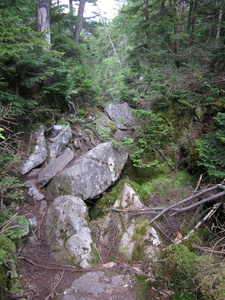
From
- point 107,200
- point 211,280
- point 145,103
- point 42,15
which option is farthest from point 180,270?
point 42,15

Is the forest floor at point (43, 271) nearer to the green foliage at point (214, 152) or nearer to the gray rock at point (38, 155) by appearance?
the gray rock at point (38, 155)

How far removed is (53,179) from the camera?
18.2ft

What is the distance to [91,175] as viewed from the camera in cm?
550

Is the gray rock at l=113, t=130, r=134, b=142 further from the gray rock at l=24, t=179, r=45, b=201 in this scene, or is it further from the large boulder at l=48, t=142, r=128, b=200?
the gray rock at l=24, t=179, r=45, b=201

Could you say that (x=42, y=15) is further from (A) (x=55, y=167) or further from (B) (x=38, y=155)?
(A) (x=55, y=167)

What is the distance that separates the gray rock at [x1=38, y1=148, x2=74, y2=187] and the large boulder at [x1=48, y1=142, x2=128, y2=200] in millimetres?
223

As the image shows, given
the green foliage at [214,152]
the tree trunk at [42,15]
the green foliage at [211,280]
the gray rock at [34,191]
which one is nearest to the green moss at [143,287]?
the green foliage at [211,280]

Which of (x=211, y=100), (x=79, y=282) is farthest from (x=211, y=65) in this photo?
(x=79, y=282)

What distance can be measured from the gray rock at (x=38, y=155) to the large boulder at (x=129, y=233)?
2.92m

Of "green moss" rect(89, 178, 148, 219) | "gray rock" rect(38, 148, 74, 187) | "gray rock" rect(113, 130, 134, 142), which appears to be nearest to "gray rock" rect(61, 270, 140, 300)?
"green moss" rect(89, 178, 148, 219)

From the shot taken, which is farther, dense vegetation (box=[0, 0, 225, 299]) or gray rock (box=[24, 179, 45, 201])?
gray rock (box=[24, 179, 45, 201])

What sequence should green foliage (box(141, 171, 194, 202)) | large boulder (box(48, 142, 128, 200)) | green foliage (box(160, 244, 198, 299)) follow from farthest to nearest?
large boulder (box(48, 142, 128, 200))
green foliage (box(141, 171, 194, 202))
green foliage (box(160, 244, 198, 299))

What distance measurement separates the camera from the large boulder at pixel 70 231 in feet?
13.3

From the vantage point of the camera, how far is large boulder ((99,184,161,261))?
428 centimetres
